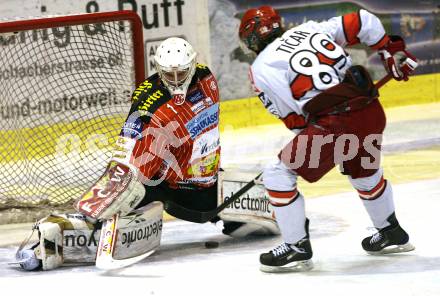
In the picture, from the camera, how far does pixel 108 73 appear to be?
19.9 ft

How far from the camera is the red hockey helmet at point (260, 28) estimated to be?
4555 mm

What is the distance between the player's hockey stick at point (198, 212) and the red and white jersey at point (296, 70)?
566 millimetres

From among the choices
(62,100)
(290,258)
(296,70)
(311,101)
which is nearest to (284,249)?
(290,258)

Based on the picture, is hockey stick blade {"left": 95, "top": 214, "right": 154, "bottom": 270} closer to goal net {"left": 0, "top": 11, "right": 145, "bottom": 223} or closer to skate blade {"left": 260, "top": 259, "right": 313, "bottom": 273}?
skate blade {"left": 260, "top": 259, "right": 313, "bottom": 273}

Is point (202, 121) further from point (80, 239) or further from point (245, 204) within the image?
point (80, 239)

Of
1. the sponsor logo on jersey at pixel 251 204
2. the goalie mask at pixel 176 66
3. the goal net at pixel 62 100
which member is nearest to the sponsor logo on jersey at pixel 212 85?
the goalie mask at pixel 176 66

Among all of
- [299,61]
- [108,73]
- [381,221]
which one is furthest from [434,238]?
[108,73]

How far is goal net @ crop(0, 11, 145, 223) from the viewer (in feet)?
19.5

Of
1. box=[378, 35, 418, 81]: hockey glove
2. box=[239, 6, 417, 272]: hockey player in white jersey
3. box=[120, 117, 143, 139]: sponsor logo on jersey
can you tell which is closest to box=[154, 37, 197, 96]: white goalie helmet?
box=[120, 117, 143, 139]: sponsor logo on jersey

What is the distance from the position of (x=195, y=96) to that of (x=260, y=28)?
653 mm

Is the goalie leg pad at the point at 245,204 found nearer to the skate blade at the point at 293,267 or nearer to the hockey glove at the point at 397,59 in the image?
the skate blade at the point at 293,267

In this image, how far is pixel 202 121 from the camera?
5141mm

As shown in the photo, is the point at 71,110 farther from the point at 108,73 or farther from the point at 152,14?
the point at 152,14

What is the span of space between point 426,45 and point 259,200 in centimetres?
407
